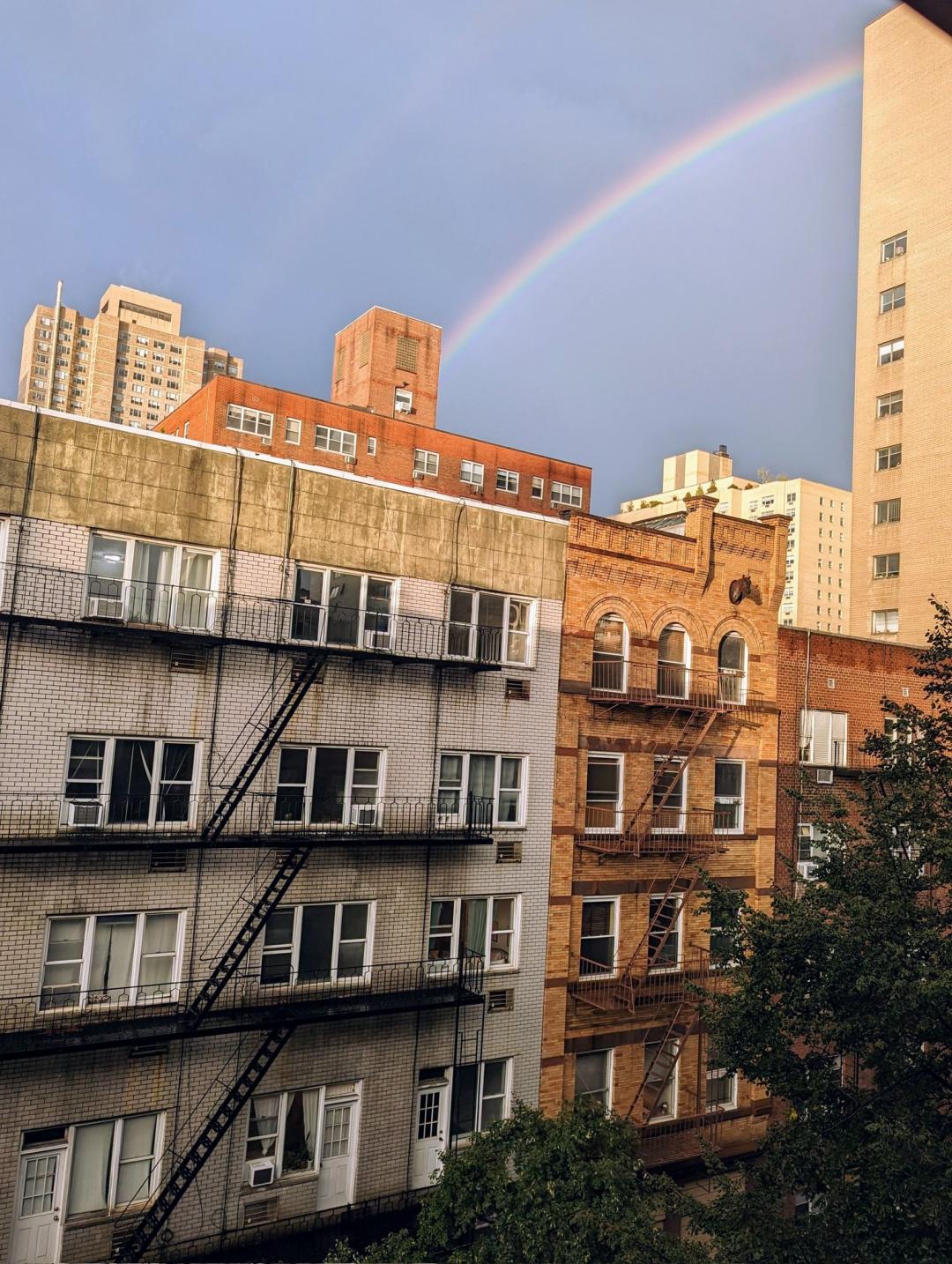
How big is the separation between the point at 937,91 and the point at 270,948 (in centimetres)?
4454

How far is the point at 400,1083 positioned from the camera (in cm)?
2073

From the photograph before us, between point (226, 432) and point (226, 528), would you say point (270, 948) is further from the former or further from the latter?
point (226, 432)

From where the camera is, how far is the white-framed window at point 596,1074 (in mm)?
23250

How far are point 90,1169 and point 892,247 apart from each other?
45.9 m

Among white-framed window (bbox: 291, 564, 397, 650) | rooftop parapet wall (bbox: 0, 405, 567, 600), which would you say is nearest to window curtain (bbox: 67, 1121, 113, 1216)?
white-framed window (bbox: 291, 564, 397, 650)

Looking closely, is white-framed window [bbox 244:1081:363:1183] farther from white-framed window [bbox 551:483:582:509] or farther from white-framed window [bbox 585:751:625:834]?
white-framed window [bbox 551:483:582:509]

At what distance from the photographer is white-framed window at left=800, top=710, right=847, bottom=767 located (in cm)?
2802

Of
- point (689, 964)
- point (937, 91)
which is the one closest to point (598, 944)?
point (689, 964)

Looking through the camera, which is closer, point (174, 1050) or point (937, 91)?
point (174, 1050)

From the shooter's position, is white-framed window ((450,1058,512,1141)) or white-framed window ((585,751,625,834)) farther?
white-framed window ((585,751,625,834))

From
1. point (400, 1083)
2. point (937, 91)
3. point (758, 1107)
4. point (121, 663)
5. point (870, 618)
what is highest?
point (937, 91)

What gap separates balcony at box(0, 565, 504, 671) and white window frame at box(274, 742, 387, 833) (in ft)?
6.95

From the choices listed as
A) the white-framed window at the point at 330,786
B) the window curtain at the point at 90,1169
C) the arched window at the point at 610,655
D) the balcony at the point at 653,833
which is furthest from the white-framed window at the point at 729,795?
the window curtain at the point at 90,1169

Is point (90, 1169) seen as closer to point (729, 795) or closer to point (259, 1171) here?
point (259, 1171)
